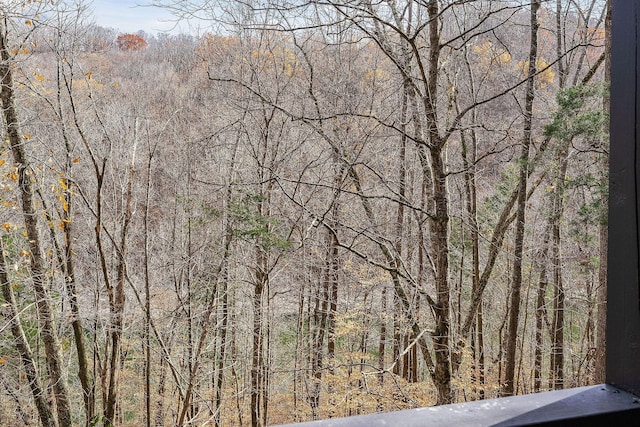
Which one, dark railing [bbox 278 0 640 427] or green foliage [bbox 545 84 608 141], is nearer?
dark railing [bbox 278 0 640 427]

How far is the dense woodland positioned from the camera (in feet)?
18.0

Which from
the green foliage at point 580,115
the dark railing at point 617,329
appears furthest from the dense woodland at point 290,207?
the dark railing at point 617,329

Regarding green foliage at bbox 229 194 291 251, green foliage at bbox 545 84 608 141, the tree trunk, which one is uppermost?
green foliage at bbox 545 84 608 141

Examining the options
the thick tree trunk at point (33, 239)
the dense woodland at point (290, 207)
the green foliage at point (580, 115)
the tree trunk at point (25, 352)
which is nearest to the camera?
the green foliage at point (580, 115)

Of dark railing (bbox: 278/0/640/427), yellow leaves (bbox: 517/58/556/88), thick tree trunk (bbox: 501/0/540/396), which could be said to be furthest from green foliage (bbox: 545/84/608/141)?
dark railing (bbox: 278/0/640/427)

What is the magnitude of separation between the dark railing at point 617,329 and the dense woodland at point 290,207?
10.6 ft

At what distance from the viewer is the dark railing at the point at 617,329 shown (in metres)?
0.55

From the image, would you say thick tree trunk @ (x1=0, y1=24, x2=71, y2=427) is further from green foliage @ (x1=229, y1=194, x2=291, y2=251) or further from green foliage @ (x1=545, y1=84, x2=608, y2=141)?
green foliage @ (x1=545, y1=84, x2=608, y2=141)

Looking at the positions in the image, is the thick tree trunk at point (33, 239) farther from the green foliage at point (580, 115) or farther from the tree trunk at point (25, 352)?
the green foliage at point (580, 115)

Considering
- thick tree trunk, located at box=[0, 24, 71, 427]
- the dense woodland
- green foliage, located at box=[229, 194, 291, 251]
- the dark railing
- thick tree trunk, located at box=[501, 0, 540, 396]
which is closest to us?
the dark railing

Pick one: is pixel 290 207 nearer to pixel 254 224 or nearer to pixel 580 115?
pixel 254 224

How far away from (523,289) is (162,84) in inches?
343

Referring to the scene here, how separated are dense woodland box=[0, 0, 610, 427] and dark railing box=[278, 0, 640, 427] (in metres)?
3.23

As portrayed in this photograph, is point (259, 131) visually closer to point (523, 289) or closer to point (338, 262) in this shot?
point (338, 262)
